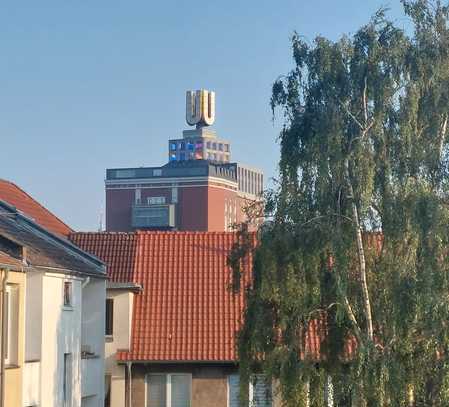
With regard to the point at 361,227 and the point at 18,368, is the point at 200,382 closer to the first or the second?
the point at 18,368

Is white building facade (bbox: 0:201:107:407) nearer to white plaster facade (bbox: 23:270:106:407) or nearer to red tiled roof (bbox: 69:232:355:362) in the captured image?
white plaster facade (bbox: 23:270:106:407)

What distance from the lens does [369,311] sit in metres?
22.6

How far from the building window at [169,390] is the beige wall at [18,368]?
1103cm

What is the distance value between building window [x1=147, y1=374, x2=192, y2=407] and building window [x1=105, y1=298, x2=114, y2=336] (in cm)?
203

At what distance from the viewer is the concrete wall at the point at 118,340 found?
33.2 m

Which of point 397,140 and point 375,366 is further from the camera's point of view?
point 397,140

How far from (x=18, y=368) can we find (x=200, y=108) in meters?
160

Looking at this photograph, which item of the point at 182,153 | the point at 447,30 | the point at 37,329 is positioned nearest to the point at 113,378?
the point at 37,329

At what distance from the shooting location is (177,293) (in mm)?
35500

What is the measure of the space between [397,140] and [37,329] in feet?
32.5

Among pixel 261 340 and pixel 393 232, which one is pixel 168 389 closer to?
pixel 261 340

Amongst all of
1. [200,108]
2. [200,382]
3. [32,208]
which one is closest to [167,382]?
[200,382]

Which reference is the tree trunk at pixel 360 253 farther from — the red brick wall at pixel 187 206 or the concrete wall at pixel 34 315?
the red brick wall at pixel 187 206

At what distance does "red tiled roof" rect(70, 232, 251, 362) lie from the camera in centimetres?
3347
